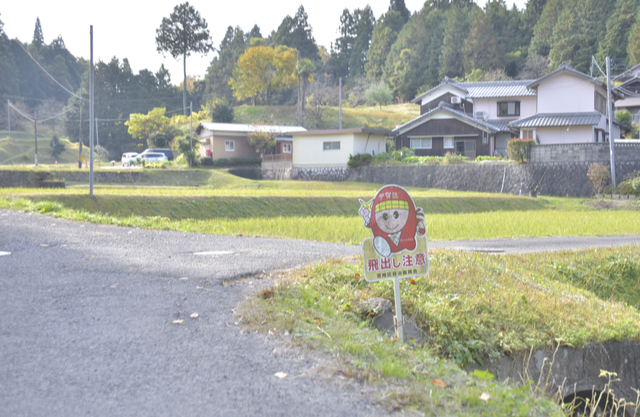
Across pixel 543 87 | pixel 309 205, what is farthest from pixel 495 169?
pixel 309 205

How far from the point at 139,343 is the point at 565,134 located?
3342cm

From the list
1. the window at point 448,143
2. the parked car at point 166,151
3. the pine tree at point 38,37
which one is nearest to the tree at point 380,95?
the parked car at point 166,151

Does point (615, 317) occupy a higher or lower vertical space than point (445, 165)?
lower

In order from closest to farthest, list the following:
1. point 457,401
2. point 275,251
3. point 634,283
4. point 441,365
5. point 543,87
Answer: point 457,401 < point 441,365 < point 275,251 < point 634,283 < point 543,87

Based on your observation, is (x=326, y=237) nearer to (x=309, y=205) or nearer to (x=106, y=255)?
(x=106, y=255)

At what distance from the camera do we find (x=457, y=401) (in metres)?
3.47

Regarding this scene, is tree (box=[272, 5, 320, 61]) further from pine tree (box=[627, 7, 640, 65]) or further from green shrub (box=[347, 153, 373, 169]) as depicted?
green shrub (box=[347, 153, 373, 169])

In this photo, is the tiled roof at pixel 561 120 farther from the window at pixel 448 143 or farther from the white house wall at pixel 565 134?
the window at pixel 448 143

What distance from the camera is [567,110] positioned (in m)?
32.7

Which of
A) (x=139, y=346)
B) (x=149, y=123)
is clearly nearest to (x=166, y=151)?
(x=149, y=123)

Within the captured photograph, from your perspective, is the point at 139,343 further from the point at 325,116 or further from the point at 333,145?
the point at 325,116

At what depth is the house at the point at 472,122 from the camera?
36375mm

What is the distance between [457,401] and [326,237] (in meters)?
8.47

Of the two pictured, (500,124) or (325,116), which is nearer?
(500,124)
